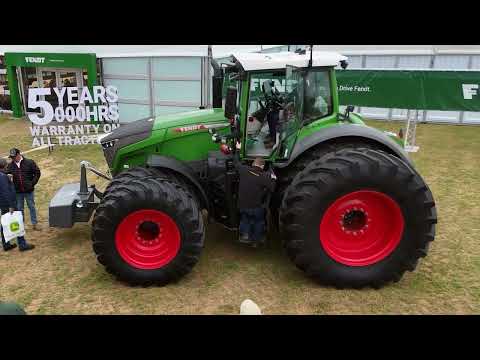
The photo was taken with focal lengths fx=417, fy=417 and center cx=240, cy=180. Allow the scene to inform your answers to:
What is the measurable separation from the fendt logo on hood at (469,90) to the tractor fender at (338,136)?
24.9ft

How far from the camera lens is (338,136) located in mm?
4598

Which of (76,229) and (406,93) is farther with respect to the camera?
(406,93)

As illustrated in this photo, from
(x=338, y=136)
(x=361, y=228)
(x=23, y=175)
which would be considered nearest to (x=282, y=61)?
(x=338, y=136)

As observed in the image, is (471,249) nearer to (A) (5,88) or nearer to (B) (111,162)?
(B) (111,162)

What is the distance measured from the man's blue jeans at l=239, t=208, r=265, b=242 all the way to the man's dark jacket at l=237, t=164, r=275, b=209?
0.20 ft

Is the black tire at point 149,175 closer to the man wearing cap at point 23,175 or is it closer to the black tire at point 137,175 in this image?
the black tire at point 137,175

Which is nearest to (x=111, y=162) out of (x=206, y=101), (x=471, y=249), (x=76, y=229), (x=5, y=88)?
(x=76, y=229)

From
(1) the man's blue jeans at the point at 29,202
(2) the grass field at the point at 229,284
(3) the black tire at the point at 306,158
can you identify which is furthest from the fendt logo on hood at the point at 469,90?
(1) the man's blue jeans at the point at 29,202

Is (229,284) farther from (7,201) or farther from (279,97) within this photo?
(7,201)

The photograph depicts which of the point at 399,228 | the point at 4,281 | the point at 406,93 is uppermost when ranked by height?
the point at 406,93

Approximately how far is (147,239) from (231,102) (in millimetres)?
1798

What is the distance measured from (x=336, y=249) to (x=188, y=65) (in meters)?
10.3

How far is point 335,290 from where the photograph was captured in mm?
4473

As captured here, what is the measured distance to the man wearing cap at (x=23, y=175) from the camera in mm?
5910
